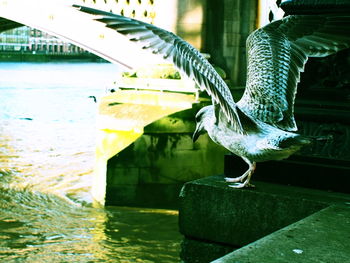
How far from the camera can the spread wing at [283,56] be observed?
3.14 metres

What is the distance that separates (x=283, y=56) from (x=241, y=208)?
78 centimetres

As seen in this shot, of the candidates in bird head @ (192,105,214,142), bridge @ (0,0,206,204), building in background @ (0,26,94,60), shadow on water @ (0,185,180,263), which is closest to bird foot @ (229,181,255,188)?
bird head @ (192,105,214,142)

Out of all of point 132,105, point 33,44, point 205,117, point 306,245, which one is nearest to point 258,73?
point 205,117

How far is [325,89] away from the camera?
3.23 meters

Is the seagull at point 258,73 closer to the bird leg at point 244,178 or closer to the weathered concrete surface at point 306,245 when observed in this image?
the bird leg at point 244,178

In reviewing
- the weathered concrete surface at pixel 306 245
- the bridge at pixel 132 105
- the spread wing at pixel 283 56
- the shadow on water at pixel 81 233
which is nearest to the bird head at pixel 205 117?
the spread wing at pixel 283 56

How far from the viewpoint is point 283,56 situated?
10.8ft

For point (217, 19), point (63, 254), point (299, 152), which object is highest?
point (217, 19)

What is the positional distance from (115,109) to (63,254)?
2186mm

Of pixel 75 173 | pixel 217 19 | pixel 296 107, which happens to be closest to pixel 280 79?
pixel 296 107

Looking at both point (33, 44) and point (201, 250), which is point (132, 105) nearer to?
point (201, 250)

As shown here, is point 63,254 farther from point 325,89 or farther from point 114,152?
point 325,89

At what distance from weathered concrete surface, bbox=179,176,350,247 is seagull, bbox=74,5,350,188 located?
9cm

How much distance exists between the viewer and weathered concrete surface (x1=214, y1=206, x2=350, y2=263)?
6.93ft
